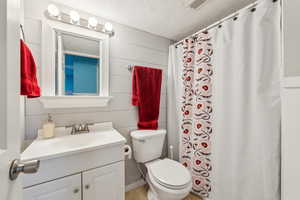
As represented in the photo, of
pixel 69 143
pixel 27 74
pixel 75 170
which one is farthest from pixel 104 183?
pixel 27 74

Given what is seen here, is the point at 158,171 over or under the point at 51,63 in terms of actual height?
under

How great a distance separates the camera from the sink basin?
80cm

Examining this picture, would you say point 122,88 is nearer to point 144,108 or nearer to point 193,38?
point 144,108

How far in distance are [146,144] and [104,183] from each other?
0.56 m

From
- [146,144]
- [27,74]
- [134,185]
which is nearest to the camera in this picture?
[27,74]

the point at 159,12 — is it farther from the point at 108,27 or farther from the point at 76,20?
the point at 76,20

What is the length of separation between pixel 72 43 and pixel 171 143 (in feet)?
5.73

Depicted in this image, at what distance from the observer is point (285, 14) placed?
0.71 m

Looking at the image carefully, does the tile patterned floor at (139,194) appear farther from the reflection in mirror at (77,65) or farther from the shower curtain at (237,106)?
the reflection in mirror at (77,65)

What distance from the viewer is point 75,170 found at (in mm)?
876

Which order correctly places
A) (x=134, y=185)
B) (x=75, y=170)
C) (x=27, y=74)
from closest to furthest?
(x=27, y=74)
(x=75, y=170)
(x=134, y=185)

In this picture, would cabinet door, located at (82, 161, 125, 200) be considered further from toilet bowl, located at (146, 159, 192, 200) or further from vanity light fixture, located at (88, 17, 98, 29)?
vanity light fixture, located at (88, 17, 98, 29)

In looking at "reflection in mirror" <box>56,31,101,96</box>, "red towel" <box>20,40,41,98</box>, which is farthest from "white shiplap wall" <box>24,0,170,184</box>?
"red towel" <box>20,40,41,98</box>

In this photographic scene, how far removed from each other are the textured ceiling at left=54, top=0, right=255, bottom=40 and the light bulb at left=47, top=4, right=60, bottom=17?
113 mm
